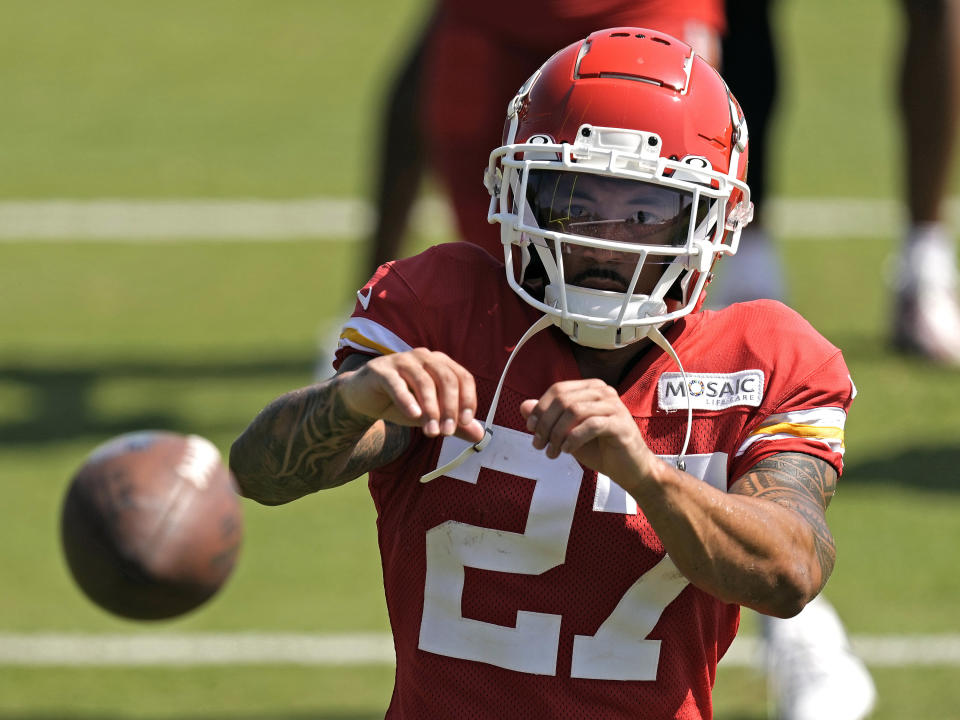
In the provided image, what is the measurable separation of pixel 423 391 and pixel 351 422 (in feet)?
0.71

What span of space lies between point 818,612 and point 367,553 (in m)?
1.62

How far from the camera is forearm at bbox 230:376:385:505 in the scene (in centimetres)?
239

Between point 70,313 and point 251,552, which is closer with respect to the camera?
point 251,552

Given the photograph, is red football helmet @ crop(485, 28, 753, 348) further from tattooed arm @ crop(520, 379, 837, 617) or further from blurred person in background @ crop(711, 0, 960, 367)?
blurred person in background @ crop(711, 0, 960, 367)

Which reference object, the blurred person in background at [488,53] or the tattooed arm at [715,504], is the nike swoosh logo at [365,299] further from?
the blurred person in background at [488,53]

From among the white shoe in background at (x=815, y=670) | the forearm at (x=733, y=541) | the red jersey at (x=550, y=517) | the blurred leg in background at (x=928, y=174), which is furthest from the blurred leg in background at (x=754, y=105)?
the forearm at (x=733, y=541)

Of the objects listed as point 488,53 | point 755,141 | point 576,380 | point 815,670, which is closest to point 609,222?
point 576,380

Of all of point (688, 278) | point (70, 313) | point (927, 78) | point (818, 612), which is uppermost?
point (688, 278)

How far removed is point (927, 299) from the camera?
21.1 ft

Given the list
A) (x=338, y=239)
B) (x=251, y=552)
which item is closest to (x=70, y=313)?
(x=338, y=239)

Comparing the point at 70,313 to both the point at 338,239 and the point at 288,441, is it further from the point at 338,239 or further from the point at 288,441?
the point at 288,441

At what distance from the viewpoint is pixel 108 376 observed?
6551 millimetres

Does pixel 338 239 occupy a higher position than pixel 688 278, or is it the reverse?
pixel 688 278

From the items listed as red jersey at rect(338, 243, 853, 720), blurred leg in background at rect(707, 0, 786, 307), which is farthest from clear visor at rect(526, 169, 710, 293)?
blurred leg in background at rect(707, 0, 786, 307)
